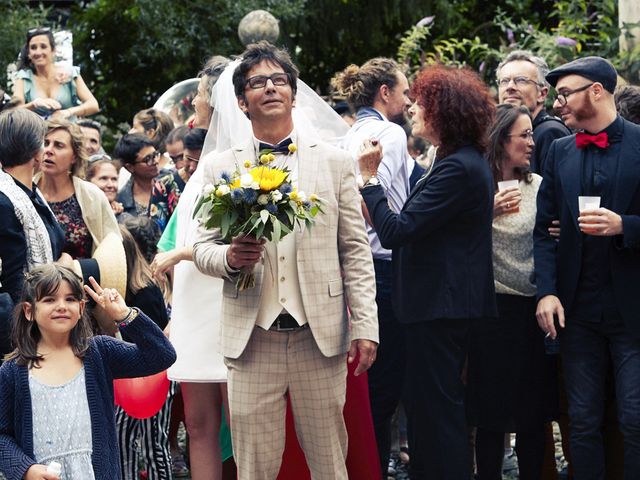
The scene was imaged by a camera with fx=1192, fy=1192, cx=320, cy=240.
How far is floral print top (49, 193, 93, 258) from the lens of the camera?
6.96m

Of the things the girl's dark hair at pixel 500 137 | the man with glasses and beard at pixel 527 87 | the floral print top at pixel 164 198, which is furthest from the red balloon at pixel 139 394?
the man with glasses and beard at pixel 527 87

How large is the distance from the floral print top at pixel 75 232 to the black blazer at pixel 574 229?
2.59 meters

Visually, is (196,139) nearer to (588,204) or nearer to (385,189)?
(385,189)

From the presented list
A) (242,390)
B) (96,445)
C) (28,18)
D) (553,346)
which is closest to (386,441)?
(553,346)

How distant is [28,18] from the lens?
15.5 m

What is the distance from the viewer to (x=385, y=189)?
23.4 ft

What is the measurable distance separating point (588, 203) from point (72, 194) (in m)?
3.04

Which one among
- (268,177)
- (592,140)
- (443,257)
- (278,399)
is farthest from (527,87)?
(278,399)

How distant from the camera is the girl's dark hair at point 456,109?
6.34 m

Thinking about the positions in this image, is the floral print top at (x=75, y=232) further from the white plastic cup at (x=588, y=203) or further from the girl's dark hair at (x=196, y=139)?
the white plastic cup at (x=588, y=203)

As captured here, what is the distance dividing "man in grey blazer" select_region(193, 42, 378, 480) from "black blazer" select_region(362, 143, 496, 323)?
416 mm

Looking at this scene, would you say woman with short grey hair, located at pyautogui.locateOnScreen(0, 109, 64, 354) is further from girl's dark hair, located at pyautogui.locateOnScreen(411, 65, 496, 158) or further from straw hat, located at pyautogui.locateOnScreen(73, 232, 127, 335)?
girl's dark hair, located at pyautogui.locateOnScreen(411, 65, 496, 158)

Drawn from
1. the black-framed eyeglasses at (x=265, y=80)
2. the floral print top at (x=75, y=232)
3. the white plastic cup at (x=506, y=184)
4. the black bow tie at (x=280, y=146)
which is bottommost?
the floral print top at (x=75, y=232)

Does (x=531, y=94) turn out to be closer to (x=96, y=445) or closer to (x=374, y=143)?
(x=374, y=143)
